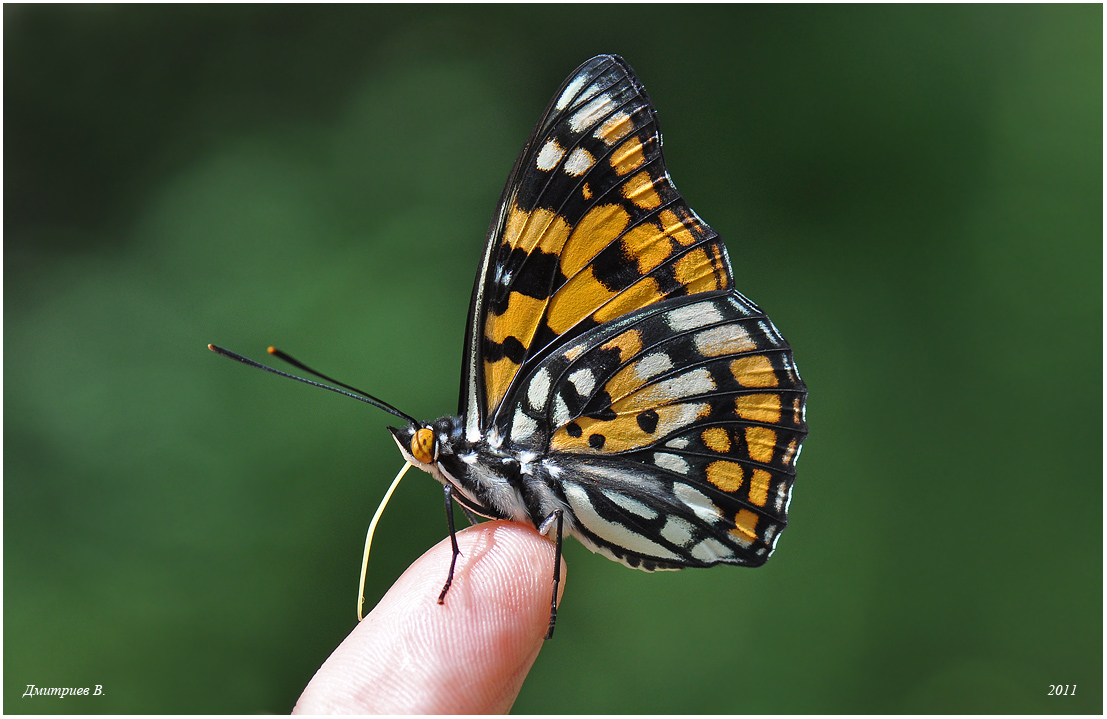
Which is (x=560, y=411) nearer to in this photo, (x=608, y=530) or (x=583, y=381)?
(x=583, y=381)

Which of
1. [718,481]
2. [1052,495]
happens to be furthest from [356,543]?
[1052,495]

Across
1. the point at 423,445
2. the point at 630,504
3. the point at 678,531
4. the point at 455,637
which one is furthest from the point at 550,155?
the point at 455,637

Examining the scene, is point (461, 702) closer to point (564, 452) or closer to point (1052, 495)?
point (564, 452)

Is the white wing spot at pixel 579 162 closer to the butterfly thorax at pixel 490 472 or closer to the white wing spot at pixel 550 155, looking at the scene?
the white wing spot at pixel 550 155

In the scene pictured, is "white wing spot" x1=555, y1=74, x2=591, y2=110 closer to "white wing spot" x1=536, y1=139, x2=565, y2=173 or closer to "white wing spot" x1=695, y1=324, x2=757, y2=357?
"white wing spot" x1=536, y1=139, x2=565, y2=173

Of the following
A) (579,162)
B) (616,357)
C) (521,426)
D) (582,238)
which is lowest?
(521,426)

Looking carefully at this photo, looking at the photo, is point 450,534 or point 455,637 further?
point 455,637
